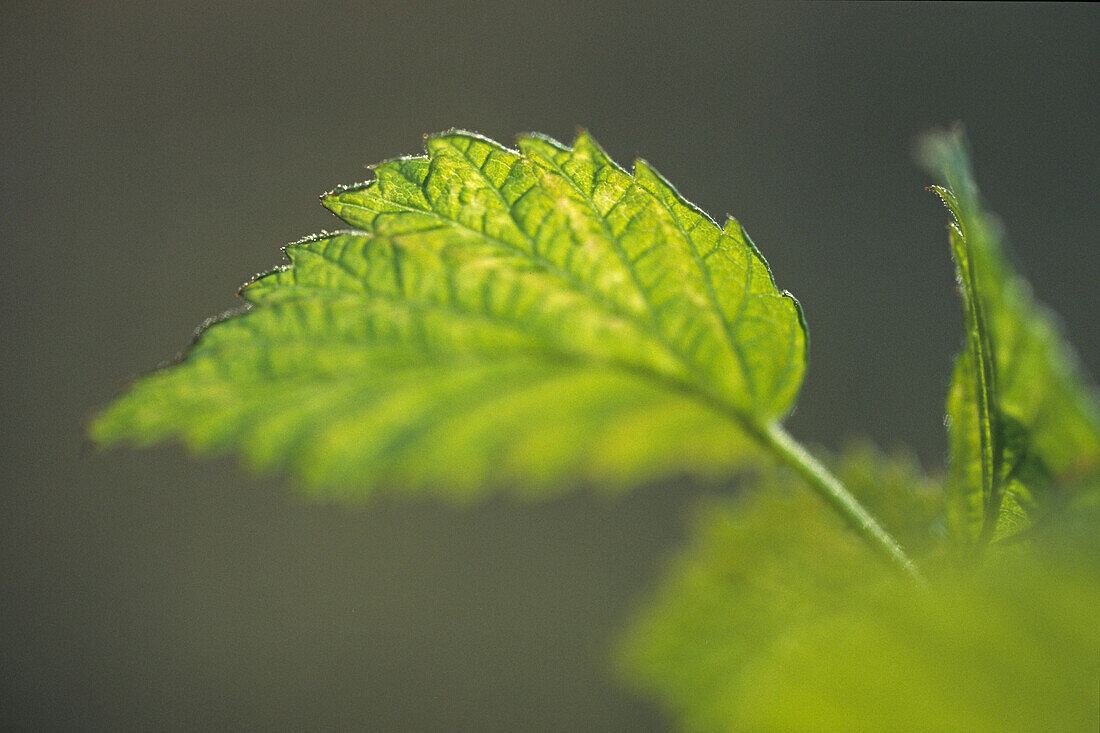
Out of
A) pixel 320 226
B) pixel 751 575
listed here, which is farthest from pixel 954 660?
pixel 320 226

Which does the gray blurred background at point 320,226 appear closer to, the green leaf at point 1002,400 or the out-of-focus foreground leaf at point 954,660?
the green leaf at point 1002,400

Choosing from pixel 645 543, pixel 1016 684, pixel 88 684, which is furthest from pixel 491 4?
pixel 1016 684

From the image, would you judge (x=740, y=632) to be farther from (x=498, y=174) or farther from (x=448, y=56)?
(x=448, y=56)

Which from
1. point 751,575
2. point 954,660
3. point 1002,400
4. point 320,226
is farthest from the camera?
point 320,226

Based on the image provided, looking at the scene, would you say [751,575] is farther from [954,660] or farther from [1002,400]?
[954,660]

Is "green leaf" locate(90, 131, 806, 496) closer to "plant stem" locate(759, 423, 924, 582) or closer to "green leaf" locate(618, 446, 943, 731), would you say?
"plant stem" locate(759, 423, 924, 582)
